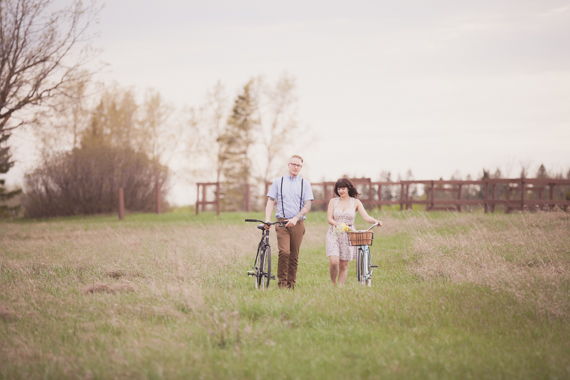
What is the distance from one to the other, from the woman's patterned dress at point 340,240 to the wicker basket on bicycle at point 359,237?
0.77 ft

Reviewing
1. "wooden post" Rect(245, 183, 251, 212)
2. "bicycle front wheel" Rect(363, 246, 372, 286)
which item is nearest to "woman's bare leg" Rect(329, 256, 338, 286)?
"bicycle front wheel" Rect(363, 246, 372, 286)

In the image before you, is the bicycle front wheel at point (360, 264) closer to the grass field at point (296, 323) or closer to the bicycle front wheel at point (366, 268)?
the bicycle front wheel at point (366, 268)

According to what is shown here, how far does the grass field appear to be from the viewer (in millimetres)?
4254

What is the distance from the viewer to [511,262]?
29.3 ft

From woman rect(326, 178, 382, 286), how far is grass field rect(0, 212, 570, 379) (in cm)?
52

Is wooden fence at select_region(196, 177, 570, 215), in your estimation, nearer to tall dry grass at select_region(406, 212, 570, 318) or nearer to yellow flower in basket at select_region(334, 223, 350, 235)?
tall dry grass at select_region(406, 212, 570, 318)

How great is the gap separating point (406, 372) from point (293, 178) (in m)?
4.25

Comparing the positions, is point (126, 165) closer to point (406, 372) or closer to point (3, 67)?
point (3, 67)

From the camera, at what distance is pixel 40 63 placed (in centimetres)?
1945

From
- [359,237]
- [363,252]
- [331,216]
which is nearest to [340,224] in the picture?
→ [331,216]

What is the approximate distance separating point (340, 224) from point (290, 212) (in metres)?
0.86

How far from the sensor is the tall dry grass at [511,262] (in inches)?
253

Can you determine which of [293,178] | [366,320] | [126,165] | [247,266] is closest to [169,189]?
[126,165]

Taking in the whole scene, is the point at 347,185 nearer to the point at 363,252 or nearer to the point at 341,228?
the point at 341,228
